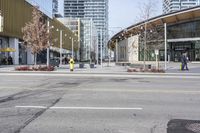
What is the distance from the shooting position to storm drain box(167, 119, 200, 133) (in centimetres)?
854

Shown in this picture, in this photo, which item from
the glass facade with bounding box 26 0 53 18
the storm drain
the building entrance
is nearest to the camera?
the storm drain

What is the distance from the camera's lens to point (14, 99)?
13922 mm

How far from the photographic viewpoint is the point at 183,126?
29.5 ft

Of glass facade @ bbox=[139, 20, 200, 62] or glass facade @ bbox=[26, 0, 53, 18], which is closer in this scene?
glass facade @ bbox=[139, 20, 200, 62]

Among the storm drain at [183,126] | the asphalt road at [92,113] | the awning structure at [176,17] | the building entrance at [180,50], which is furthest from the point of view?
the building entrance at [180,50]

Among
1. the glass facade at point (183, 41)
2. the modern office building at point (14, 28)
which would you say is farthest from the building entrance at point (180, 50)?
the modern office building at point (14, 28)

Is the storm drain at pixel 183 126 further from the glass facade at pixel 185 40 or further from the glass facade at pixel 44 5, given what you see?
the glass facade at pixel 44 5

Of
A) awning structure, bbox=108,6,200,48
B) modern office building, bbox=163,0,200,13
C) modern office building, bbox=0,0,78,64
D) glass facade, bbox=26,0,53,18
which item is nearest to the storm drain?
modern office building, bbox=0,0,78,64

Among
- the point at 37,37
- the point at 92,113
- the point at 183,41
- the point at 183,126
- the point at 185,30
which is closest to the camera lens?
the point at 183,126

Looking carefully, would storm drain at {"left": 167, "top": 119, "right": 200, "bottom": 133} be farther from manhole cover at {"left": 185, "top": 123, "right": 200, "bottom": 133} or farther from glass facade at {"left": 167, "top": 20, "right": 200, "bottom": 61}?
glass facade at {"left": 167, "top": 20, "right": 200, "bottom": 61}

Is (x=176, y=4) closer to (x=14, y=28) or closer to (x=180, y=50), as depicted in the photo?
(x=180, y=50)

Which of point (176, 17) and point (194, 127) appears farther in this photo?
point (176, 17)

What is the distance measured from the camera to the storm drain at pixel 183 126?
854 cm

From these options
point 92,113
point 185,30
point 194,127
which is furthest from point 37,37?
point 185,30
